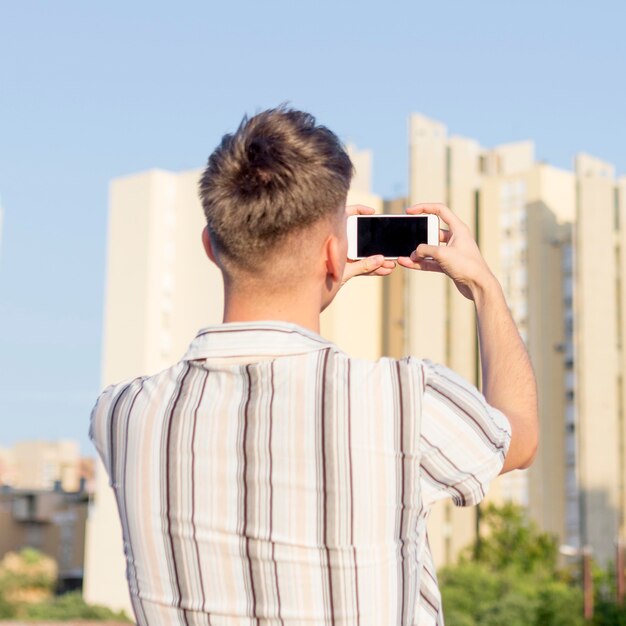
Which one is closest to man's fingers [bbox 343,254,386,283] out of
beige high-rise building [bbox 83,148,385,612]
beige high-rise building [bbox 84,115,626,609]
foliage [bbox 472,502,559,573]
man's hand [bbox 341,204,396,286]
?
man's hand [bbox 341,204,396,286]

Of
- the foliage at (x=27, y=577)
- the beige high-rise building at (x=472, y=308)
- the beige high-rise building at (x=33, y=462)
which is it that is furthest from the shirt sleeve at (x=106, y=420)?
the beige high-rise building at (x=33, y=462)

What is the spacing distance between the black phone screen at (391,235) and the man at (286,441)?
17.6 inches

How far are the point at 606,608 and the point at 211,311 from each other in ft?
92.8

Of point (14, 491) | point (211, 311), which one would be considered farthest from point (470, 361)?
point (14, 491)

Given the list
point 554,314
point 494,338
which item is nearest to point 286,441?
point 494,338

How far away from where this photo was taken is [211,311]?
64.0m

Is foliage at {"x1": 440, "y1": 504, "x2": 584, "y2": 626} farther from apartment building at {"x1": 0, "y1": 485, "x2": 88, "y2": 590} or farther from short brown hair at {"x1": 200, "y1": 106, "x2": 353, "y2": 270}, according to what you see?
short brown hair at {"x1": 200, "y1": 106, "x2": 353, "y2": 270}

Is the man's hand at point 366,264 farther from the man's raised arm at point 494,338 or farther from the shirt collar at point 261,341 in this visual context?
the shirt collar at point 261,341

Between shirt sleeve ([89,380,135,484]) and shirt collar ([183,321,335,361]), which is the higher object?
shirt collar ([183,321,335,361])

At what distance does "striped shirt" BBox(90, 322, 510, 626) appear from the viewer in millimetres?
1937

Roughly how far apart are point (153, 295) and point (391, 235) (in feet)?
207

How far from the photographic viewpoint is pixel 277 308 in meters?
2.07

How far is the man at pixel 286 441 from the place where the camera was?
194cm

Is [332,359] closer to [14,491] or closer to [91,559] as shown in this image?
[91,559]
